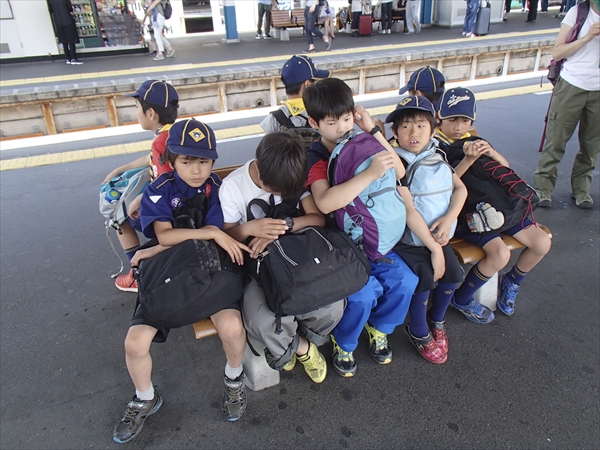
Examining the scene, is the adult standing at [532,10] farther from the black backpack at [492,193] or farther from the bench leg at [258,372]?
the bench leg at [258,372]

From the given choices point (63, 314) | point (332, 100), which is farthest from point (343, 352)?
point (63, 314)

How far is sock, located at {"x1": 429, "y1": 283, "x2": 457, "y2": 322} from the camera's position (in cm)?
248

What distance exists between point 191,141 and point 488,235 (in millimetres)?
1728

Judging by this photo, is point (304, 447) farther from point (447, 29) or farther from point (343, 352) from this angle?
point (447, 29)

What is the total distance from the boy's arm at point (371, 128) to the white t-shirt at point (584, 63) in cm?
249

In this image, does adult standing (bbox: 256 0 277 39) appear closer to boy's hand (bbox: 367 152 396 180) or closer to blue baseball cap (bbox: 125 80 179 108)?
blue baseball cap (bbox: 125 80 179 108)

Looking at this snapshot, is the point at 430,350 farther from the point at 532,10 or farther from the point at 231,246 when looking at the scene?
the point at 532,10

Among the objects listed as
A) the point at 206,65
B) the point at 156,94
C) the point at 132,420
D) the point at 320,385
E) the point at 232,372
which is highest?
the point at 156,94

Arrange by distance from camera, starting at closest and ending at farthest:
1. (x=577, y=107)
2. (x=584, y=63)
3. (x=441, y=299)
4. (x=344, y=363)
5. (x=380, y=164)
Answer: (x=380, y=164) < (x=344, y=363) < (x=441, y=299) < (x=584, y=63) < (x=577, y=107)

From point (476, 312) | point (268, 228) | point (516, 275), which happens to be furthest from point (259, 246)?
point (516, 275)

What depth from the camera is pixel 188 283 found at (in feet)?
6.09

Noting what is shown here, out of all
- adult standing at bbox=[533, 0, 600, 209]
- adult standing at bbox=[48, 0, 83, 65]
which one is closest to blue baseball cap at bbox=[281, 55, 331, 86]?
adult standing at bbox=[533, 0, 600, 209]

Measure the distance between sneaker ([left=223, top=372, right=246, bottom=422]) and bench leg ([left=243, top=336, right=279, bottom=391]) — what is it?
0.11 meters

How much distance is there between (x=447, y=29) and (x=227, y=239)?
16745 millimetres
